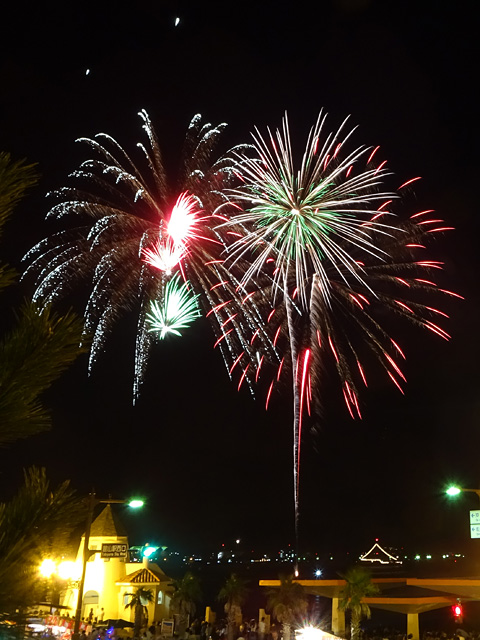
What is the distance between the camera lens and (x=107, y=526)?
1612 inches

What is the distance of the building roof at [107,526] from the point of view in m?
40.5

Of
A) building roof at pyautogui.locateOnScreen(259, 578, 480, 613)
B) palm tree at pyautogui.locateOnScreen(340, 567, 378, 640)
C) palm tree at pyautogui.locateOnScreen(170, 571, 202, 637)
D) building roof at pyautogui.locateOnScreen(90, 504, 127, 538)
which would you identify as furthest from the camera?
building roof at pyautogui.locateOnScreen(90, 504, 127, 538)

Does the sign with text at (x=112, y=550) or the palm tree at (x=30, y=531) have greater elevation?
the sign with text at (x=112, y=550)

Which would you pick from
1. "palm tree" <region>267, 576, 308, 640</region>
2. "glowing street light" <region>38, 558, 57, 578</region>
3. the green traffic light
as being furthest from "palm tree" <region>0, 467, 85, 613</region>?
"palm tree" <region>267, 576, 308, 640</region>

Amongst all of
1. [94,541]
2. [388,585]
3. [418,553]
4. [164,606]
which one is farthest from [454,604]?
[418,553]

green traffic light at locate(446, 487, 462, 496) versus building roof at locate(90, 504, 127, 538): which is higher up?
building roof at locate(90, 504, 127, 538)

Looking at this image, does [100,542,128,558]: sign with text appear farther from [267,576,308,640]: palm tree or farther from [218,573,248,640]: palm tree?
[218,573,248,640]: palm tree

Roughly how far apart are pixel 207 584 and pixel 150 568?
9670 cm

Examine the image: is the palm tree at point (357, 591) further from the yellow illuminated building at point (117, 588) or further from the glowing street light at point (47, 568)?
the glowing street light at point (47, 568)

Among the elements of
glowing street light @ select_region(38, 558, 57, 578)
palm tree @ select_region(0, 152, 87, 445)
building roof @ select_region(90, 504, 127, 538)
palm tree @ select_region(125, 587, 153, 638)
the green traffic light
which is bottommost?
palm tree @ select_region(125, 587, 153, 638)

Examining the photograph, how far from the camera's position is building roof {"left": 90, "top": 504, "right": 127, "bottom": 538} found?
40.5m

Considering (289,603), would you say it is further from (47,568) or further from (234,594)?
(47,568)

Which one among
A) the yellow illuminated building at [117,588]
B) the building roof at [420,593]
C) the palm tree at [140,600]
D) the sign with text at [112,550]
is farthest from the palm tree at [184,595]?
the sign with text at [112,550]

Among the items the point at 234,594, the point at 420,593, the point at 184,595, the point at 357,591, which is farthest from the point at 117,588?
the point at 420,593
